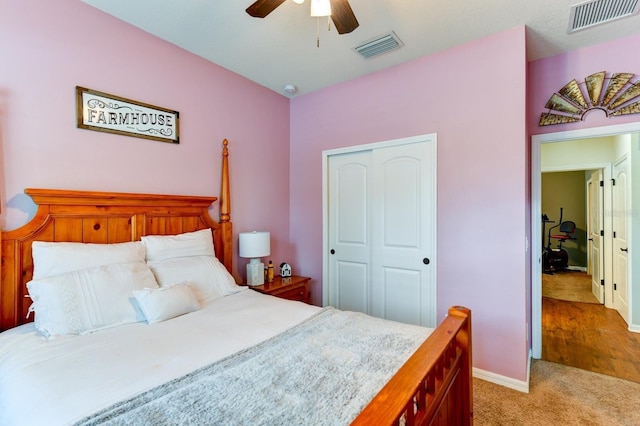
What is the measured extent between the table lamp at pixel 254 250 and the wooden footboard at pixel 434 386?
1851 mm

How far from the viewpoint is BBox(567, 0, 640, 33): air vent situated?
2.02m

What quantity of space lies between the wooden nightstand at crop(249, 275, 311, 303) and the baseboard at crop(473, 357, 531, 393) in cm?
168

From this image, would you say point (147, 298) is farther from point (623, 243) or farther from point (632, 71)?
point (623, 243)

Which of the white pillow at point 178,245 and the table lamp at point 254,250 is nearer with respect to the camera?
the white pillow at point 178,245

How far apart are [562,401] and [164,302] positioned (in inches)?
107

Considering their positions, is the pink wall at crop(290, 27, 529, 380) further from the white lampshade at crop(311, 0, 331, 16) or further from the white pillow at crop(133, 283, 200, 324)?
the white pillow at crop(133, 283, 200, 324)

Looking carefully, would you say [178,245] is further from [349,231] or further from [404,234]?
[404,234]

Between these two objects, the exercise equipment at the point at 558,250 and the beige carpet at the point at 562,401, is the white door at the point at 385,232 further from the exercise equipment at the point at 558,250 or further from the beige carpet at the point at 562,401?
the exercise equipment at the point at 558,250

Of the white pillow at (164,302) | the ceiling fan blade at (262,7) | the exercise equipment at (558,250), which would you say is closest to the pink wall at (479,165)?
the ceiling fan blade at (262,7)

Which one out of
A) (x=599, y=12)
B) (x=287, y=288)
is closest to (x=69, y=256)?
(x=287, y=288)

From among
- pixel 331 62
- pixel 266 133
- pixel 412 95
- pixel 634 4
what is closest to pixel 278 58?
pixel 331 62

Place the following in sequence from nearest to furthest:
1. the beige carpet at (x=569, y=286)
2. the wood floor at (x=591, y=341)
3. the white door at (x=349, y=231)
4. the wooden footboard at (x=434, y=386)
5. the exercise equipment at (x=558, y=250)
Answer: the wooden footboard at (x=434, y=386) < the wood floor at (x=591, y=341) < the white door at (x=349, y=231) < the beige carpet at (x=569, y=286) < the exercise equipment at (x=558, y=250)

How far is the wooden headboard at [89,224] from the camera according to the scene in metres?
1.73

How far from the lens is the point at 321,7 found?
1609 millimetres
